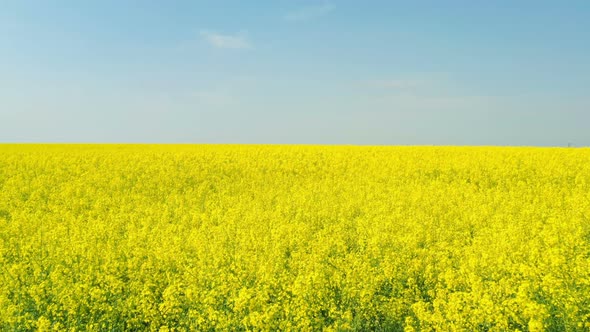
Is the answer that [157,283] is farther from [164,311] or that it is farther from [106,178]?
[106,178]

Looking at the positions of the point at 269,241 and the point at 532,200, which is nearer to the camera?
the point at 269,241

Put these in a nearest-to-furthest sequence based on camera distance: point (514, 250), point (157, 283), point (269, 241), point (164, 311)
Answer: point (164, 311), point (157, 283), point (514, 250), point (269, 241)

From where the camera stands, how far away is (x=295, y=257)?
7.96 m

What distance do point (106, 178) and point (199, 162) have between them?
22.4 ft

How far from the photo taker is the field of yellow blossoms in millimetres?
5773

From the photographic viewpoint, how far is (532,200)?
14625mm

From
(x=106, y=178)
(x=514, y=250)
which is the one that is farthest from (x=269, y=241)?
(x=106, y=178)

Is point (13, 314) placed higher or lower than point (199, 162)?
lower

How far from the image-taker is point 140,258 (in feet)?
27.6

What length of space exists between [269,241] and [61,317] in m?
4.18

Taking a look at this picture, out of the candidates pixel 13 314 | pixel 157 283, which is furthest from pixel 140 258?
pixel 13 314

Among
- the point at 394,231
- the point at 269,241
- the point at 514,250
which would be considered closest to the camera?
the point at 514,250

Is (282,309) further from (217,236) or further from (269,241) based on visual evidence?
(217,236)

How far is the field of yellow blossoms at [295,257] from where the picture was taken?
5.77m
